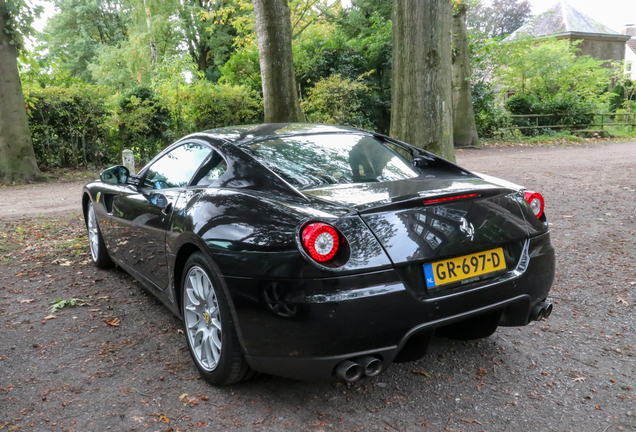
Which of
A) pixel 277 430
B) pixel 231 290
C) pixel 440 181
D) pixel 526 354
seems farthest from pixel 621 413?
pixel 231 290

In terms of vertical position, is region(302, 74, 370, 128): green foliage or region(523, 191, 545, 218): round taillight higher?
region(302, 74, 370, 128): green foliage

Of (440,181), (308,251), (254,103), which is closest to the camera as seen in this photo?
(308,251)

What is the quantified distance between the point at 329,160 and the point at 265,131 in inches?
22.7

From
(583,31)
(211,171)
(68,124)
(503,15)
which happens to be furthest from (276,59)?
(503,15)

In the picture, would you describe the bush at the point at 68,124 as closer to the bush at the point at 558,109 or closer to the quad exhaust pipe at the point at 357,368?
the quad exhaust pipe at the point at 357,368

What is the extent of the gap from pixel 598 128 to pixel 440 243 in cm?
2656

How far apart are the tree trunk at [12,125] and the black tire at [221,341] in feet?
37.8

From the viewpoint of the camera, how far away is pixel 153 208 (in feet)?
11.7

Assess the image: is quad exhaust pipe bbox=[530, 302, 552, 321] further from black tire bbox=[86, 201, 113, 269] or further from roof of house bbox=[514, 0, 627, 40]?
roof of house bbox=[514, 0, 627, 40]

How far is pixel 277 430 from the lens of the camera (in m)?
2.44

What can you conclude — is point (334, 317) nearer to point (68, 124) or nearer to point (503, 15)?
point (68, 124)

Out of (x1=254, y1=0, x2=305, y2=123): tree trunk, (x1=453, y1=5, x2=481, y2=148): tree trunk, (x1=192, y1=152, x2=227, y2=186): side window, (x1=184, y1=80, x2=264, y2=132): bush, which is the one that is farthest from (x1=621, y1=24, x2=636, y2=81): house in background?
(x1=192, y1=152, x2=227, y2=186): side window

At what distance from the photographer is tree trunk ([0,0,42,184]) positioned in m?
12.0

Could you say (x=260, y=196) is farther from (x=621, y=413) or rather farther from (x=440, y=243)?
(x=621, y=413)
